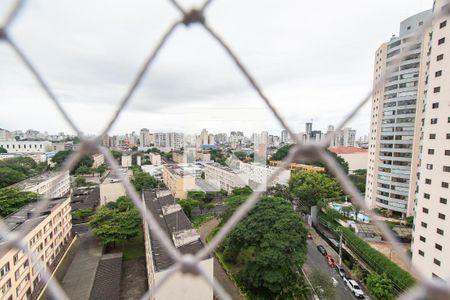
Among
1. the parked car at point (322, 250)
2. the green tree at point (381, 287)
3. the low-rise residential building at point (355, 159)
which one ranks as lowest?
the parked car at point (322, 250)

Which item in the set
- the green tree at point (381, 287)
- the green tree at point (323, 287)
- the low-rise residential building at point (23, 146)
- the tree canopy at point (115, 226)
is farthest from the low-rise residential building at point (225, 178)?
the low-rise residential building at point (23, 146)

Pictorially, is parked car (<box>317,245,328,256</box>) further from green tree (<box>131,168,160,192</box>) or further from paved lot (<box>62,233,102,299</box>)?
green tree (<box>131,168,160,192</box>)

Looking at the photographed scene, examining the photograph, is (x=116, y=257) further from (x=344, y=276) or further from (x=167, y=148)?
(x=167, y=148)

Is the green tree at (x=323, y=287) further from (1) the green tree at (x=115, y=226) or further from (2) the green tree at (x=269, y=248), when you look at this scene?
(1) the green tree at (x=115, y=226)

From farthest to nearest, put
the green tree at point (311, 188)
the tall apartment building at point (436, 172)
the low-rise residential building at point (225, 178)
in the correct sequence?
the low-rise residential building at point (225, 178) < the green tree at point (311, 188) < the tall apartment building at point (436, 172)

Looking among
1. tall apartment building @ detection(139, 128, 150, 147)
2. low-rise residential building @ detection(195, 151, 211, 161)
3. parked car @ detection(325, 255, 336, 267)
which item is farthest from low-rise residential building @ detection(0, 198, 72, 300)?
tall apartment building @ detection(139, 128, 150, 147)
